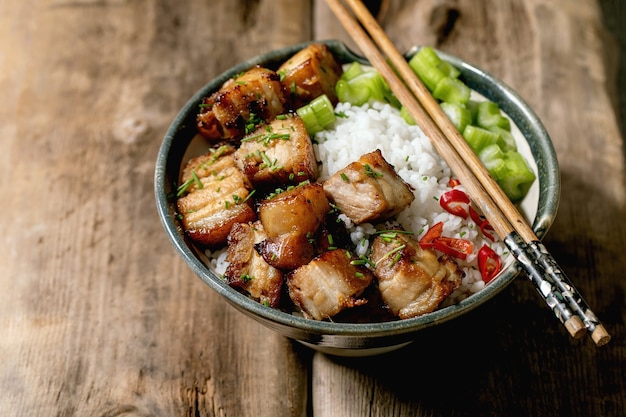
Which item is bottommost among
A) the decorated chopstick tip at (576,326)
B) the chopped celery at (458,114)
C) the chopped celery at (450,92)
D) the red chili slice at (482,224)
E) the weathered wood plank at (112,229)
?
the weathered wood plank at (112,229)

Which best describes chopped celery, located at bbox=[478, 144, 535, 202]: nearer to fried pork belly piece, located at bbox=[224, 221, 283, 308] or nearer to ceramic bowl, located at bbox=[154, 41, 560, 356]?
ceramic bowl, located at bbox=[154, 41, 560, 356]

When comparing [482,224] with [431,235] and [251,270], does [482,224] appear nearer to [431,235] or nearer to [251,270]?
[431,235]

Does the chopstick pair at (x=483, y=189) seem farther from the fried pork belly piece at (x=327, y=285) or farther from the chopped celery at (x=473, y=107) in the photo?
the fried pork belly piece at (x=327, y=285)

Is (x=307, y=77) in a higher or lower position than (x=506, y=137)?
higher

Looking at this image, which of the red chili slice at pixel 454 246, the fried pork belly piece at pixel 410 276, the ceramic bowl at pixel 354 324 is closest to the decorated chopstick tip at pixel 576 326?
the ceramic bowl at pixel 354 324

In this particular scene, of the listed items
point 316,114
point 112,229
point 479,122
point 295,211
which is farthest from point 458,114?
point 112,229
